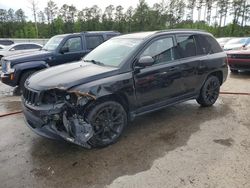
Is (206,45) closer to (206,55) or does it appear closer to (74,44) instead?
(206,55)

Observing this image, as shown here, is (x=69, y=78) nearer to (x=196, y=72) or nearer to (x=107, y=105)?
(x=107, y=105)

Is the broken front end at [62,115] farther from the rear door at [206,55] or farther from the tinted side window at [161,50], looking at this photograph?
the rear door at [206,55]

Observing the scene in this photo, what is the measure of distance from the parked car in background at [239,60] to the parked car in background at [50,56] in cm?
507

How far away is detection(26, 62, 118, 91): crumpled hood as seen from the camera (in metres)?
3.58

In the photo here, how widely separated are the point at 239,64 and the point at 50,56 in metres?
7.28

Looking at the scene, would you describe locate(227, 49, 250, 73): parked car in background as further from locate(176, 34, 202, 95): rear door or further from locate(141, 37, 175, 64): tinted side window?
locate(141, 37, 175, 64): tinted side window

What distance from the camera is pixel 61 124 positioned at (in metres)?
3.61

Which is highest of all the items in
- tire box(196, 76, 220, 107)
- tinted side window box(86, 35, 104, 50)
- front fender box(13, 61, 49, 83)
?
tinted side window box(86, 35, 104, 50)

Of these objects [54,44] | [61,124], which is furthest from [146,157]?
[54,44]

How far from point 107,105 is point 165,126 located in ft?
4.86

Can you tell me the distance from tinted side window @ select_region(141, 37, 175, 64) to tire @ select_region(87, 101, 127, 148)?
1.11m

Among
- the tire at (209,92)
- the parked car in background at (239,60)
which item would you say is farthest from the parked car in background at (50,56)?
the parked car in background at (239,60)

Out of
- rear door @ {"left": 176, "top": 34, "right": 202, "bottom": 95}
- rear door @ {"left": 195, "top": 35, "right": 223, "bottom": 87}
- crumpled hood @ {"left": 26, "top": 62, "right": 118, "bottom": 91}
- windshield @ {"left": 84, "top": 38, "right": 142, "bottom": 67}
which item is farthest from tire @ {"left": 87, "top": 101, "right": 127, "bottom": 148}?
rear door @ {"left": 195, "top": 35, "right": 223, "bottom": 87}

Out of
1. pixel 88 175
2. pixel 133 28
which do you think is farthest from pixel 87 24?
pixel 88 175
